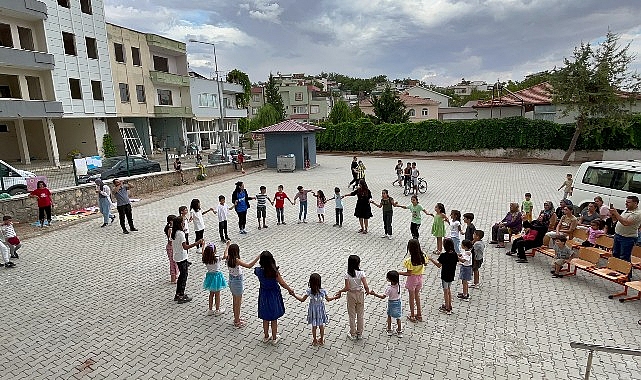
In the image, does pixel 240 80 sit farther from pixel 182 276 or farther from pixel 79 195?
pixel 182 276

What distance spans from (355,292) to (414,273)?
1.12 m

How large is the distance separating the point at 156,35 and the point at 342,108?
2484cm

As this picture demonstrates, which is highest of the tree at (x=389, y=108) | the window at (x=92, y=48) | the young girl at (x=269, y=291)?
the window at (x=92, y=48)

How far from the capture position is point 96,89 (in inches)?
1163

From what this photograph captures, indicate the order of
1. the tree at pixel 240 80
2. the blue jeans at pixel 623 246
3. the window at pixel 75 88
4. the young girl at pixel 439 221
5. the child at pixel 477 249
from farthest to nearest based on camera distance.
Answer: the tree at pixel 240 80, the window at pixel 75 88, the young girl at pixel 439 221, the blue jeans at pixel 623 246, the child at pixel 477 249

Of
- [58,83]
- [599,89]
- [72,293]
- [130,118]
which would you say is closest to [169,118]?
[130,118]

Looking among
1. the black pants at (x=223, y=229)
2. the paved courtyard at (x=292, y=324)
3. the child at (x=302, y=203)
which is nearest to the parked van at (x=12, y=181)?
the paved courtyard at (x=292, y=324)

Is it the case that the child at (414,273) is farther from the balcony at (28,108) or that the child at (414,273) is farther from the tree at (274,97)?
the tree at (274,97)

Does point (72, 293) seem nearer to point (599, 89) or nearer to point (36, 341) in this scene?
point (36, 341)

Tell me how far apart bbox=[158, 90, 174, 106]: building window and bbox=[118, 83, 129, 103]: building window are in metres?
4.00

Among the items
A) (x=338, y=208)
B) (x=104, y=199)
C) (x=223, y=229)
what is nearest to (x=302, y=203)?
(x=338, y=208)

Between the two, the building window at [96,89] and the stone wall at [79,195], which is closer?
the stone wall at [79,195]

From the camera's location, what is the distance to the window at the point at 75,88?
27594 millimetres

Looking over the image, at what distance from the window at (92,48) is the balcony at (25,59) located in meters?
4.02
